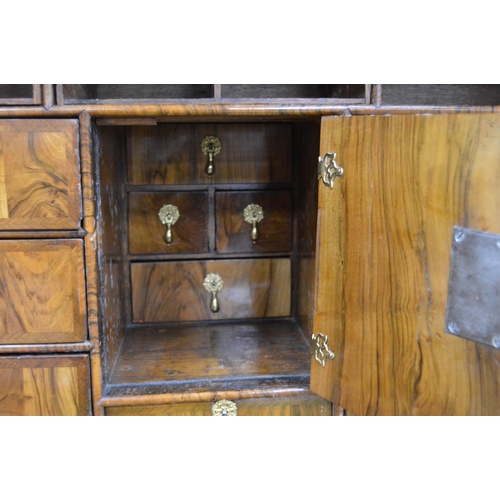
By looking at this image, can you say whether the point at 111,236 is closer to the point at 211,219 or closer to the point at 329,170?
the point at 211,219

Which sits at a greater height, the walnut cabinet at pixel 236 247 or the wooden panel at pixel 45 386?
the walnut cabinet at pixel 236 247

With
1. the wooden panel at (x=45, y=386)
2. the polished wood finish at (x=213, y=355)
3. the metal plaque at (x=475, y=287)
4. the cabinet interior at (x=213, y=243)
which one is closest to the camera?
the metal plaque at (x=475, y=287)

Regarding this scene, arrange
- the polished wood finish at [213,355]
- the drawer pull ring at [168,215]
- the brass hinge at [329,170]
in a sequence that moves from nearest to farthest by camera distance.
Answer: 1. the brass hinge at [329,170]
2. the polished wood finish at [213,355]
3. the drawer pull ring at [168,215]

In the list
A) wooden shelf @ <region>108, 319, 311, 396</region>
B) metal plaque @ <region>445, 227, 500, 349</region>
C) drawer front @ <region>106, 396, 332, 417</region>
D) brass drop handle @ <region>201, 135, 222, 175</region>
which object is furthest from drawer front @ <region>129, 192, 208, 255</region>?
metal plaque @ <region>445, 227, 500, 349</region>

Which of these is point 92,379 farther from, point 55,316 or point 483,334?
point 483,334

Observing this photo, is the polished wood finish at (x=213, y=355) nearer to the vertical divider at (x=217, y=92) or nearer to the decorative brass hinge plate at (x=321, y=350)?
the decorative brass hinge plate at (x=321, y=350)

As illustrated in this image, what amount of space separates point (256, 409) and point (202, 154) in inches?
30.6

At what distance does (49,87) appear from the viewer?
111 cm

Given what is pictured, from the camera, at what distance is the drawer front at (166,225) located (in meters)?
1.62

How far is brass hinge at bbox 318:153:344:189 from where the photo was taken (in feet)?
3.61

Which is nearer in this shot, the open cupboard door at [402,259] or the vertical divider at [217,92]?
the open cupboard door at [402,259]

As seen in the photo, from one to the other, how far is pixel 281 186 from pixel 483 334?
854 mm

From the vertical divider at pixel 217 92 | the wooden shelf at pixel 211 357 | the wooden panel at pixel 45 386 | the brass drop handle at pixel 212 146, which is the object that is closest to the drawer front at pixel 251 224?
the brass drop handle at pixel 212 146

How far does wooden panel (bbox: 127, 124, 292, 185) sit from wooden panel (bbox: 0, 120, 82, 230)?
0.45m
